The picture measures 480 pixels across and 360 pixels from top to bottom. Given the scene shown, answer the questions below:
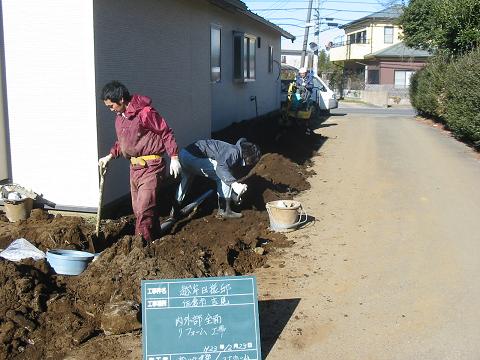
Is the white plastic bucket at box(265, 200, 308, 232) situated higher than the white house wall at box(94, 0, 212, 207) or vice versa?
the white house wall at box(94, 0, 212, 207)

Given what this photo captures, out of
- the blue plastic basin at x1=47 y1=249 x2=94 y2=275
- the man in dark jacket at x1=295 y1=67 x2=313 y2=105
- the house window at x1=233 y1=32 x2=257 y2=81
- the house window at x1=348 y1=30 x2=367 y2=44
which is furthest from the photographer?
the house window at x1=348 y1=30 x2=367 y2=44

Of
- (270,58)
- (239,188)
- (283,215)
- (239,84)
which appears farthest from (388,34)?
(239,188)

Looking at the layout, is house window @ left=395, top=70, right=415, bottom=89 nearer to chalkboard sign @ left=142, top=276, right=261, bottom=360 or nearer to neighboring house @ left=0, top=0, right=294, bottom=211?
neighboring house @ left=0, top=0, right=294, bottom=211

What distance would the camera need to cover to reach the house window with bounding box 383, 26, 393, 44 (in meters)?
53.3

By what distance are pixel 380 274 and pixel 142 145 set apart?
8.69 feet

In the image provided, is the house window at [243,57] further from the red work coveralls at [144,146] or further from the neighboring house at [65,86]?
the red work coveralls at [144,146]

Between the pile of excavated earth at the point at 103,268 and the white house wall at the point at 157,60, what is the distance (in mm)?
1121

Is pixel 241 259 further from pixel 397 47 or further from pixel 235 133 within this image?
pixel 397 47

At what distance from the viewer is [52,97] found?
22.0 feet

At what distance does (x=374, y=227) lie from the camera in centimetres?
738

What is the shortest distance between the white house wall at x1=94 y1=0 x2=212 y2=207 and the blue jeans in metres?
0.81

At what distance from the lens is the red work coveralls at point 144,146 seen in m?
5.62

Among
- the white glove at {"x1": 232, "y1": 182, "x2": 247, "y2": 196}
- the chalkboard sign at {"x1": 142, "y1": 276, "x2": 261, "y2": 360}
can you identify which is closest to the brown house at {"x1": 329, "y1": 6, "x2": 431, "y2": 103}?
the white glove at {"x1": 232, "y1": 182, "x2": 247, "y2": 196}

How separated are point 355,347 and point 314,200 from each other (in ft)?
15.7
